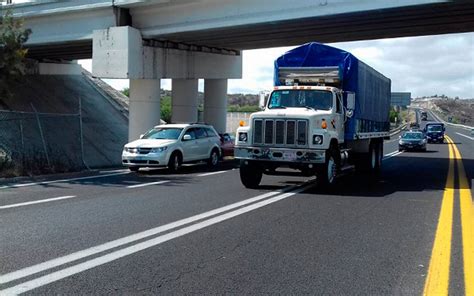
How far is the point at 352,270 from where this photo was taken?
20.1 ft

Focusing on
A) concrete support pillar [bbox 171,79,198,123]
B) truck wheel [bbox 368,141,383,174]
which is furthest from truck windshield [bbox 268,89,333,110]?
concrete support pillar [bbox 171,79,198,123]

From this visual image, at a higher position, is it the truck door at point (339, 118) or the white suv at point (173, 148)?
the truck door at point (339, 118)

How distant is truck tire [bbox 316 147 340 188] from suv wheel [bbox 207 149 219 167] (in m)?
8.28

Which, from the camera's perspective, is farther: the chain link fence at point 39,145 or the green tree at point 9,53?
the green tree at point 9,53

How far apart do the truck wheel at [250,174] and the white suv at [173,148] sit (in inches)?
→ 202

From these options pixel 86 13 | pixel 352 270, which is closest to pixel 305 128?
pixel 352 270

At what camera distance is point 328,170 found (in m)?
13.2

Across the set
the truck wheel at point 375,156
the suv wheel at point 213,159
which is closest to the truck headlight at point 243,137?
the truck wheel at point 375,156

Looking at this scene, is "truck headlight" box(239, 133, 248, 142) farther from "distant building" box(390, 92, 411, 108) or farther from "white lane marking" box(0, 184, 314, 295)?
"distant building" box(390, 92, 411, 108)

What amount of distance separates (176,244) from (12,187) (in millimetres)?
8307

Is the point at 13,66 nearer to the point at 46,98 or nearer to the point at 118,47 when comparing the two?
the point at 118,47

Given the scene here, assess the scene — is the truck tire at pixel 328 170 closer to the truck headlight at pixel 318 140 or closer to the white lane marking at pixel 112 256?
the truck headlight at pixel 318 140

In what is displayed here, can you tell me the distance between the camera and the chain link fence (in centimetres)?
1730

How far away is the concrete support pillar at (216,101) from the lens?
33031 mm
